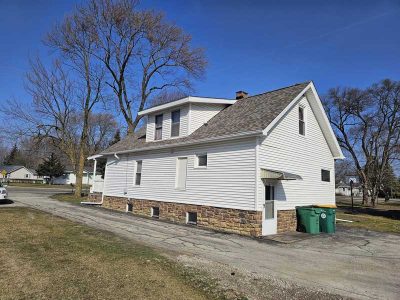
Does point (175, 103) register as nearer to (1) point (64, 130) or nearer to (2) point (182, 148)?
(2) point (182, 148)

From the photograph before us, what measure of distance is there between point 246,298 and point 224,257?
2.80 m

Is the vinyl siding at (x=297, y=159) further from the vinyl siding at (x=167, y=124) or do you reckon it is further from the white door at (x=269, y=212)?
the vinyl siding at (x=167, y=124)

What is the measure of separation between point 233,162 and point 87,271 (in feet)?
24.9

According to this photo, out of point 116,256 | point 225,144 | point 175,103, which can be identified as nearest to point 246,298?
point 116,256

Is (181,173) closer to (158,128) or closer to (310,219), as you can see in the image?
(158,128)

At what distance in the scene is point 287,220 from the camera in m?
13.1

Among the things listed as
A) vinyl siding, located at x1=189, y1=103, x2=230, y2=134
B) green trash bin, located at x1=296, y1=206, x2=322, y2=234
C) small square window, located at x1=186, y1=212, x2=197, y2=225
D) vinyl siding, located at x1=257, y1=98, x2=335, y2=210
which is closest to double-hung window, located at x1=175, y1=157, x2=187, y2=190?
small square window, located at x1=186, y1=212, x2=197, y2=225

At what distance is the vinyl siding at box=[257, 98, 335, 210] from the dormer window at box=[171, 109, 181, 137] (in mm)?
5703

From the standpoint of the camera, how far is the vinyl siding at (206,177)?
11852mm

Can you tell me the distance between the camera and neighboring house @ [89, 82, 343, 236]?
1184cm

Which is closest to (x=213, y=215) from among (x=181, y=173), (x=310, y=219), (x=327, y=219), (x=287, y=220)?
(x=181, y=173)


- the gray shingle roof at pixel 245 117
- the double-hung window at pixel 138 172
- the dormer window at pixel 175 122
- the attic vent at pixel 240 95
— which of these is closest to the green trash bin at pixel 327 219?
the gray shingle roof at pixel 245 117

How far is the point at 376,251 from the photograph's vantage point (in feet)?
31.8

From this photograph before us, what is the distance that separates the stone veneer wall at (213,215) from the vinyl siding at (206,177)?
0.75 feet
